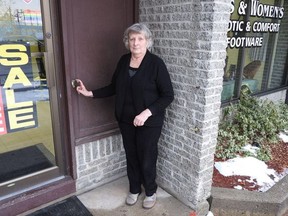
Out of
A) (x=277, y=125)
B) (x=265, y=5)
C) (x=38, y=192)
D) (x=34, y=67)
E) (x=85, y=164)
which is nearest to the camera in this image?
(x=34, y=67)

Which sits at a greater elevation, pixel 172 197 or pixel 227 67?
pixel 227 67

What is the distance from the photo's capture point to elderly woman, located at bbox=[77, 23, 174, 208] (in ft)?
7.35


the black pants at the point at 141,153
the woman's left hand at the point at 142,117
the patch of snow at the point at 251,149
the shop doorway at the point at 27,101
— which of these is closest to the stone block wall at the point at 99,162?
the shop doorway at the point at 27,101

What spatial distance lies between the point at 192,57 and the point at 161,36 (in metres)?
0.48

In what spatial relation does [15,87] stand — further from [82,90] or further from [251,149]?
[251,149]

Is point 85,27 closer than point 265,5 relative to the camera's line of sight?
Yes

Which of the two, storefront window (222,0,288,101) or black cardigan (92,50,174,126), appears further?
storefront window (222,0,288,101)

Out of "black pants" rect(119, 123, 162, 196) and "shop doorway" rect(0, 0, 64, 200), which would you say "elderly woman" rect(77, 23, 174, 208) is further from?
"shop doorway" rect(0, 0, 64, 200)

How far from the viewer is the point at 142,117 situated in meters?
2.17

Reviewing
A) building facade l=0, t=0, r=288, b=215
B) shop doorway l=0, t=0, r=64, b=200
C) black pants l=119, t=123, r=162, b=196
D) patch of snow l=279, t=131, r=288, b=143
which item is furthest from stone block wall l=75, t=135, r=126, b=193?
patch of snow l=279, t=131, r=288, b=143

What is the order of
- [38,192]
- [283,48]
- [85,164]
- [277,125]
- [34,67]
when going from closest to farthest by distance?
[34,67]
[38,192]
[85,164]
[277,125]
[283,48]

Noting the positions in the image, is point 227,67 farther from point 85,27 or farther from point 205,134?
A: point 85,27

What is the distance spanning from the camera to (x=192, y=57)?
2.31m

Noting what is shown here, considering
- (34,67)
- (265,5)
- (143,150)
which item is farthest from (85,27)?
(265,5)
